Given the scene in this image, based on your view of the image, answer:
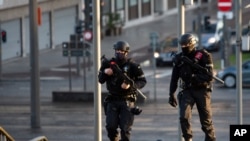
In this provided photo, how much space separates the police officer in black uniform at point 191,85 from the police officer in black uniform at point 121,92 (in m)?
0.61

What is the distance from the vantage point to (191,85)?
14.0 meters

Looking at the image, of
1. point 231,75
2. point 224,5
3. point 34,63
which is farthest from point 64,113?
point 224,5

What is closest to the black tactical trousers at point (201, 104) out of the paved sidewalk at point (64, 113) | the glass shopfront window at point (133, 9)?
the paved sidewalk at point (64, 113)

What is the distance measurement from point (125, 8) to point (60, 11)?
11207 millimetres

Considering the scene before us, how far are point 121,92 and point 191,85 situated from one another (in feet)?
3.53

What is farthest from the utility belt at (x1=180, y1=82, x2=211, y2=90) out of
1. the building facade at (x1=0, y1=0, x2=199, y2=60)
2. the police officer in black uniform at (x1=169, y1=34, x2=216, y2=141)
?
the building facade at (x1=0, y1=0, x2=199, y2=60)

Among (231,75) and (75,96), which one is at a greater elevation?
(231,75)

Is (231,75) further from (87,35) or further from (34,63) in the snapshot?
(34,63)

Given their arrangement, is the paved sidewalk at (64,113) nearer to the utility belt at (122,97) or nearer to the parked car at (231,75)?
the parked car at (231,75)

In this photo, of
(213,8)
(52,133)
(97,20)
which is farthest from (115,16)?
(97,20)

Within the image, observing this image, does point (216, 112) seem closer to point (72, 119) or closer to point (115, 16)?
point (72, 119)

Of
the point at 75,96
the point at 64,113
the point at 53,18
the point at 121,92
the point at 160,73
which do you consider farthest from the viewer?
the point at 53,18

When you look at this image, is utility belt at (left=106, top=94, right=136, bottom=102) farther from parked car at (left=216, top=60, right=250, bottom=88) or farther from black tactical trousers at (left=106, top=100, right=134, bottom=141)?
parked car at (left=216, top=60, right=250, bottom=88)

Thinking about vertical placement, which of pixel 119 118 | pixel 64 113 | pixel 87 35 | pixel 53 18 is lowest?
pixel 64 113
